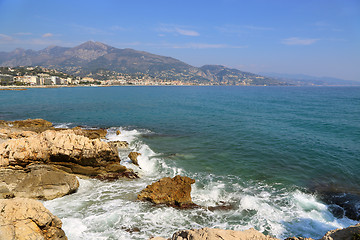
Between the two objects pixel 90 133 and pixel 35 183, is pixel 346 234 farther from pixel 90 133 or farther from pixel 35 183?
pixel 90 133

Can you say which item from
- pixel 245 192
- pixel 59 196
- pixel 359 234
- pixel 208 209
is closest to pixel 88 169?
pixel 59 196

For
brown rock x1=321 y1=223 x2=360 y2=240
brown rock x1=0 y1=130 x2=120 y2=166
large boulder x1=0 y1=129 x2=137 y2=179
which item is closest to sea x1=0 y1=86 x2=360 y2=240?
large boulder x1=0 y1=129 x2=137 y2=179

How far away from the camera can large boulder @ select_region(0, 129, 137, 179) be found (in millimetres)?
13305

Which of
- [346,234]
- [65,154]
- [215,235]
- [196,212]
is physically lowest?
[196,212]

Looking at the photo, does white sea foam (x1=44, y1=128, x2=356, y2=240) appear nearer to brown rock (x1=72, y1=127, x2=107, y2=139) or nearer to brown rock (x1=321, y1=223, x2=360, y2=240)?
brown rock (x1=321, y1=223, x2=360, y2=240)

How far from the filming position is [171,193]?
12039mm

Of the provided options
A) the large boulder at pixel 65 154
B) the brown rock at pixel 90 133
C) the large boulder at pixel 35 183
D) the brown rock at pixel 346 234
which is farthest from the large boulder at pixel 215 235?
the brown rock at pixel 90 133

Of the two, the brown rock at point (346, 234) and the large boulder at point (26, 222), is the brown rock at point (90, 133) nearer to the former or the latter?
the large boulder at point (26, 222)

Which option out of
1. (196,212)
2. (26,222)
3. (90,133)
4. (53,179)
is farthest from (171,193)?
(90,133)

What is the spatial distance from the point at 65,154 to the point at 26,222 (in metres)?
7.76

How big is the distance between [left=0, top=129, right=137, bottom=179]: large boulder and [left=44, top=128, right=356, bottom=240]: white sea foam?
117cm

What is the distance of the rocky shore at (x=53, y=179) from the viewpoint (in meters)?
6.82

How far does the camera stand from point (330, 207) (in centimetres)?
1197

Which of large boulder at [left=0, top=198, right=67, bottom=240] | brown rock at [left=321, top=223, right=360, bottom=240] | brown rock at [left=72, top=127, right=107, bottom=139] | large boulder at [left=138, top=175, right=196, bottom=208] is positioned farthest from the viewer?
brown rock at [left=72, top=127, right=107, bottom=139]
